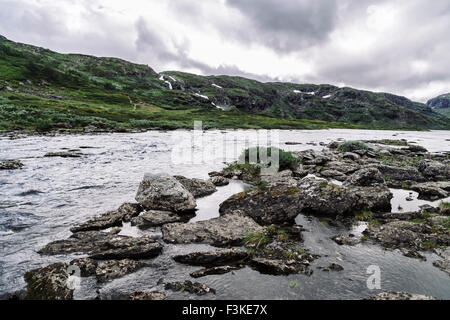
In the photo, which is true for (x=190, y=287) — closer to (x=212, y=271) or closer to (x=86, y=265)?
(x=212, y=271)

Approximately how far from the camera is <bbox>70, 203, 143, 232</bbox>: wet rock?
10508 mm

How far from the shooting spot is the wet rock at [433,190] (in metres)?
15.7

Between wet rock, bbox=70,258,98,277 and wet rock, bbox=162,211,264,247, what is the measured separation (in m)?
2.76

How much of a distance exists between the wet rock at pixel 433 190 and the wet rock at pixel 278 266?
13095 mm

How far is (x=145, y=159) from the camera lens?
29.7 meters

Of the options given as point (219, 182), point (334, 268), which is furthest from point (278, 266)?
point (219, 182)

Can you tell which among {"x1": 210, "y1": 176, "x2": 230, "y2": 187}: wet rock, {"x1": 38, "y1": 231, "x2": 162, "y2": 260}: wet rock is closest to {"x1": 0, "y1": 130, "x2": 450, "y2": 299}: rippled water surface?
{"x1": 38, "y1": 231, "x2": 162, "y2": 260}: wet rock

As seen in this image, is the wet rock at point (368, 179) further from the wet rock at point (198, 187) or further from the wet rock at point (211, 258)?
the wet rock at point (211, 258)

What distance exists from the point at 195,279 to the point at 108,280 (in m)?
2.60

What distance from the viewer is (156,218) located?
11.5m

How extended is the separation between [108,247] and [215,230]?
4251 mm

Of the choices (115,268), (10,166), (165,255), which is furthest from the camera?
(10,166)

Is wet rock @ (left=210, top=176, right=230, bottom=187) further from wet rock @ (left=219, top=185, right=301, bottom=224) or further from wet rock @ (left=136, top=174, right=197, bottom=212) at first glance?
wet rock @ (left=219, top=185, right=301, bottom=224)

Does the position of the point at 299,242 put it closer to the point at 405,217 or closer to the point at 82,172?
the point at 405,217
